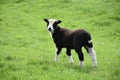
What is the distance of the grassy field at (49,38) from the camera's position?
30.0ft

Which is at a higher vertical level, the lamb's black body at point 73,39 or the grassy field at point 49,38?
the lamb's black body at point 73,39

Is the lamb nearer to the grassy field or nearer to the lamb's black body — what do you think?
the lamb's black body

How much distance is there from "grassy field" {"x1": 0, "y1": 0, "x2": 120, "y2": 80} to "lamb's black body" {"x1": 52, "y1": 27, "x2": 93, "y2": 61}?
0.72 m

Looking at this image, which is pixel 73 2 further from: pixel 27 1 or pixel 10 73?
pixel 10 73

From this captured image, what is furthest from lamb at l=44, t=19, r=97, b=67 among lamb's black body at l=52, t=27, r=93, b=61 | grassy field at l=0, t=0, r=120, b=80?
grassy field at l=0, t=0, r=120, b=80

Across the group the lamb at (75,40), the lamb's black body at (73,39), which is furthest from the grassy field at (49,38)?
the lamb's black body at (73,39)

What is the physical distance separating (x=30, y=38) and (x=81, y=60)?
9133 mm

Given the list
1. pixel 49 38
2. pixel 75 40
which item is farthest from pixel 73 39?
pixel 49 38

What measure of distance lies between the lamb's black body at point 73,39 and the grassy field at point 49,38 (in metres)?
0.72

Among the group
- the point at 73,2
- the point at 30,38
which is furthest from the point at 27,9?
the point at 30,38

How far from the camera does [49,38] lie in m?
19.6

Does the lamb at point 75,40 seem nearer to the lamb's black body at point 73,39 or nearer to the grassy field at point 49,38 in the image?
the lamb's black body at point 73,39

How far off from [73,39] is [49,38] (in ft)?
30.2

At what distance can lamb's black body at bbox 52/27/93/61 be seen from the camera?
1023 centimetres
